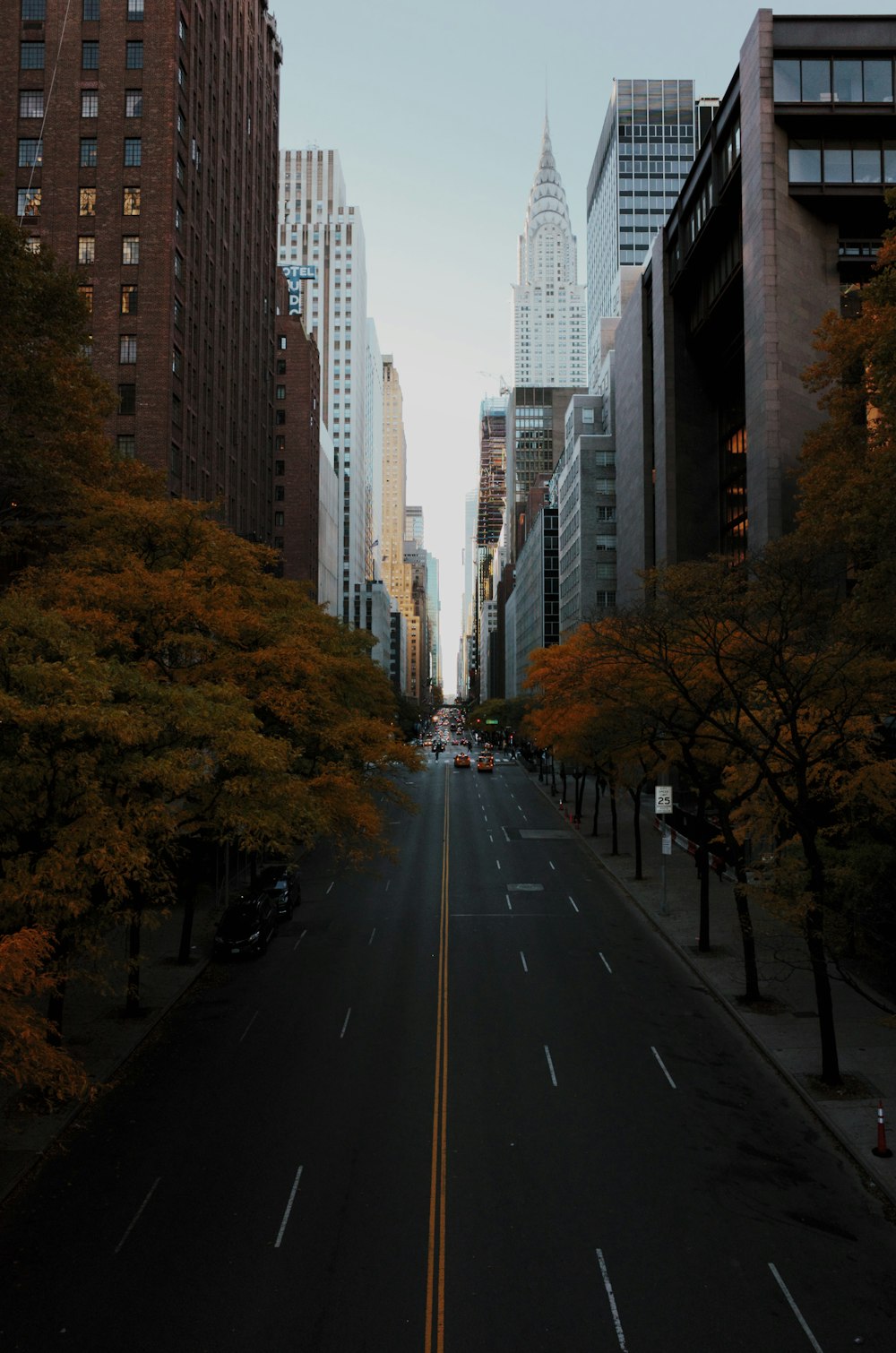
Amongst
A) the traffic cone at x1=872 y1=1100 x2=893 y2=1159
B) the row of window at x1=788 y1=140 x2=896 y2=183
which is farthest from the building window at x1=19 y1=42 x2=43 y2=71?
the traffic cone at x1=872 y1=1100 x2=893 y2=1159

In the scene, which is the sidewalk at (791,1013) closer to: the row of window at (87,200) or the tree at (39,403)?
the tree at (39,403)

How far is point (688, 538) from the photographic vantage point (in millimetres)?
60844

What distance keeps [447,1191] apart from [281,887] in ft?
59.8

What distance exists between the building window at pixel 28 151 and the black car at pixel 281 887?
40549 millimetres

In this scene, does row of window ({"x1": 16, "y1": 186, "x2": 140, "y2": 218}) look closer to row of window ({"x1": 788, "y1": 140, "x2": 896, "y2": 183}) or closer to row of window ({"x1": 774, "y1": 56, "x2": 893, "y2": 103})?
row of window ({"x1": 774, "y1": 56, "x2": 893, "y2": 103})

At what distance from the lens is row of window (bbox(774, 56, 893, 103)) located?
43625mm

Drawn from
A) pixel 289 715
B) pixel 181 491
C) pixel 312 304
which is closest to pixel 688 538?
pixel 181 491

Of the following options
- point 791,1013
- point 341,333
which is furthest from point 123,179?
point 341,333

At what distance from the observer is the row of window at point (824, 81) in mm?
43625

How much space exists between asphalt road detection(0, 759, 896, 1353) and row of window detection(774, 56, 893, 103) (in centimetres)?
4540

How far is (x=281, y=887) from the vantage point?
97.4ft

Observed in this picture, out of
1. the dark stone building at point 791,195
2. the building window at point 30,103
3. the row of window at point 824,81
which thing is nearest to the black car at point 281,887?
the dark stone building at point 791,195

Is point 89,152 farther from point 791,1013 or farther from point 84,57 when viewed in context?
point 791,1013

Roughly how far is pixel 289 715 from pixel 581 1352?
15.4m
